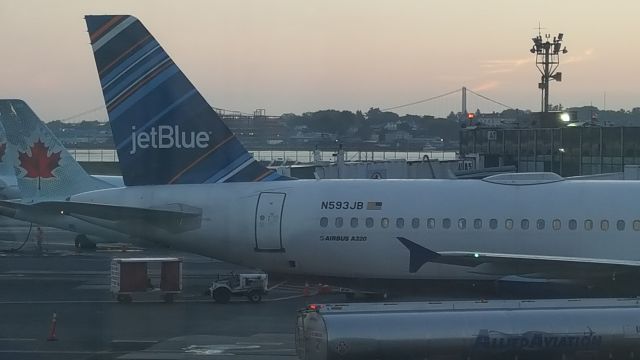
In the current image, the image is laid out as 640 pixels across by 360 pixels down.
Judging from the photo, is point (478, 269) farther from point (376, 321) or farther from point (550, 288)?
point (376, 321)

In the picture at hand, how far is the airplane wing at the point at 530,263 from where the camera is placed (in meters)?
22.4

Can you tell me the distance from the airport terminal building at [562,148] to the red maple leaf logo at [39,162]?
74.8 feet

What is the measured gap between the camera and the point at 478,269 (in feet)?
80.1

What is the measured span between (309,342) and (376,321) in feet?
3.89

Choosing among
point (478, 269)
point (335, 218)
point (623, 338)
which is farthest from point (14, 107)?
point (623, 338)

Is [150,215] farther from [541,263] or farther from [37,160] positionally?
[37,160]

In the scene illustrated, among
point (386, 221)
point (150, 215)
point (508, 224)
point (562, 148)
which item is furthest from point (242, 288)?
point (562, 148)

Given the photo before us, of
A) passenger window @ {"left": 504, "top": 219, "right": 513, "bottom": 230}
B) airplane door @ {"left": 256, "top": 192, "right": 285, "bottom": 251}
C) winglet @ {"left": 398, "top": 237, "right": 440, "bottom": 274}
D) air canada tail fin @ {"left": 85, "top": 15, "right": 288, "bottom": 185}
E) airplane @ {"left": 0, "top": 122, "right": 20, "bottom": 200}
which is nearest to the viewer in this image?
winglet @ {"left": 398, "top": 237, "right": 440, "bottom": 274}

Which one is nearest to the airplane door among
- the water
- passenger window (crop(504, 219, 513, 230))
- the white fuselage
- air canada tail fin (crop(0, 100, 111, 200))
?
the white fuselage

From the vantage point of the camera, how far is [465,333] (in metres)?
16.8

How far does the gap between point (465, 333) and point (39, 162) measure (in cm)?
2820

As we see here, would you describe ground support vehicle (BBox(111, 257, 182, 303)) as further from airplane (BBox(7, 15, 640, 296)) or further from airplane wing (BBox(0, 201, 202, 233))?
airplane wing (BBox(0, 201, 202, 233))

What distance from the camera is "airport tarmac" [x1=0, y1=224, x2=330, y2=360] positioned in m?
21.6

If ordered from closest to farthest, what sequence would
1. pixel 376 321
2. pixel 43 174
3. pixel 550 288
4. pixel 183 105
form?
1. pixel 376 321
2. pixel 550 288
3. pixel 183 105
4. pixel 43 174
